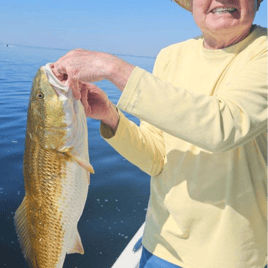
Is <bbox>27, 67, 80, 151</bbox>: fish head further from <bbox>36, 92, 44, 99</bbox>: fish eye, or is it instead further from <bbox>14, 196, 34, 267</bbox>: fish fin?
<bbox>14, 196, 34, 267</bbox>: fish fin

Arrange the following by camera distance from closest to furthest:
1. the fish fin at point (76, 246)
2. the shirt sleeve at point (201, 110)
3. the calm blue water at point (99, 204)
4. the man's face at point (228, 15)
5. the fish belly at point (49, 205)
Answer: the shirt sleeve at point (201, 110) < the man's face at point (228, 15) < the fish belly at point (49, 205) < the fish fin at point (76, 246) < the calm blue water at point (99, 204)

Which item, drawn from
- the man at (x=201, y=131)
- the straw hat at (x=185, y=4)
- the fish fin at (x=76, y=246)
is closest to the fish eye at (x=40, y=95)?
the man at (x=201, y=131)

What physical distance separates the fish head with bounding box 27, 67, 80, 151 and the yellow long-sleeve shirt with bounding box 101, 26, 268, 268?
0.86ft

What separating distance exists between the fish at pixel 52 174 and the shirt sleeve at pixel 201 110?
71 centimetres

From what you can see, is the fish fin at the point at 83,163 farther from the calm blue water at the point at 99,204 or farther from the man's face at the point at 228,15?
the calm blue water at the point at 99,204

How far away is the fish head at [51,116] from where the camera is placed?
72.7 inches

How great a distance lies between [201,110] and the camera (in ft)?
3.97

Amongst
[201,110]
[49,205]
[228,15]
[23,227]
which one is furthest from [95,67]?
[23,227]

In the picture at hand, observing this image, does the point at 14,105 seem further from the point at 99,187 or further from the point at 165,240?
the point at 165,240

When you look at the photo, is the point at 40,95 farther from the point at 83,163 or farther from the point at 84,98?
the point at 83,163

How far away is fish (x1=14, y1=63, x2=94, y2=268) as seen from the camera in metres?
1.90

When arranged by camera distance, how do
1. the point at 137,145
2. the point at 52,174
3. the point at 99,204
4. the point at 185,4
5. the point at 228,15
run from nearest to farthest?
1. the point at 228,15
2. the point at 52,174
3. the point at 137,145
4. the point at 185,4
5. the point at 99,204

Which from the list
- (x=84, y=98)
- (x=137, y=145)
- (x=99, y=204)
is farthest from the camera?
(x=99, y=204)

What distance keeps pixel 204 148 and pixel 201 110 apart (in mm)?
170
